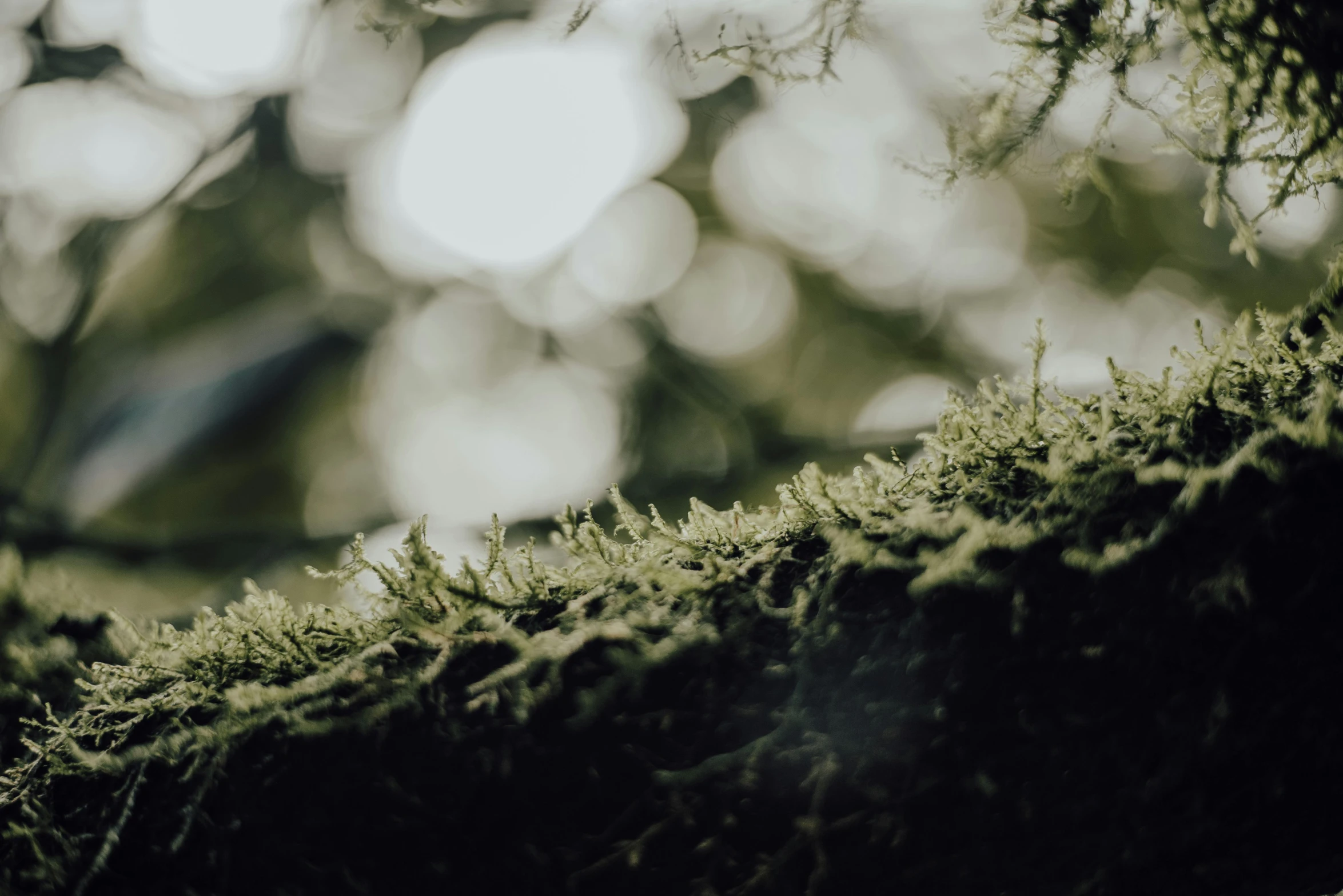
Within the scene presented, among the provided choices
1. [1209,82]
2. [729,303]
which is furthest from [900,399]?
[1209,82]

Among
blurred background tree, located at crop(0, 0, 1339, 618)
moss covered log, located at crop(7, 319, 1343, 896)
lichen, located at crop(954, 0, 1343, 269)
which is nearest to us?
moss covered log, located at crop(7, 319, 1343, 896)

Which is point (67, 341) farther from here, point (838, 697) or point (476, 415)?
point (838, 697)

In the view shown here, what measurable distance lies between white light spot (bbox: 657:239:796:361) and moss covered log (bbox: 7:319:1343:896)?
20.6 ft

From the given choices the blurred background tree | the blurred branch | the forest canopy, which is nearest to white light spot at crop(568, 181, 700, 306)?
the blurred background tree

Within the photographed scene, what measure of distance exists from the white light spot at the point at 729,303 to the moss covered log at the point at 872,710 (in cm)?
627

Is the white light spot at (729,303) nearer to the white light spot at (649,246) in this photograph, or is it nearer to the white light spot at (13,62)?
the white light spot at (649,246)

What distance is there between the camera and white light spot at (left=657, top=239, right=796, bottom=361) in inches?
278

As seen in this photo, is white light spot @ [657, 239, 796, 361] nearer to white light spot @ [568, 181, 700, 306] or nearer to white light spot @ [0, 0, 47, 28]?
white light spot @ [568, 181, 700, 306]

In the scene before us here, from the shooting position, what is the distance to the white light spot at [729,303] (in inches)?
278

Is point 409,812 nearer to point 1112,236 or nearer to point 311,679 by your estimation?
point 311,679

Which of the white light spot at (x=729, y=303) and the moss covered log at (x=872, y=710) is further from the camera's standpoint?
the white light spot at (x=729, y=303)

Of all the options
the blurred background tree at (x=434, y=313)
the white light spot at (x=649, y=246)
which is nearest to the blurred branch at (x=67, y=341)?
the blurred background tree at (x=434, y=313)

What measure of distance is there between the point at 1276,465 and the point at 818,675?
0.33 m

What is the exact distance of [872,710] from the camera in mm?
594
